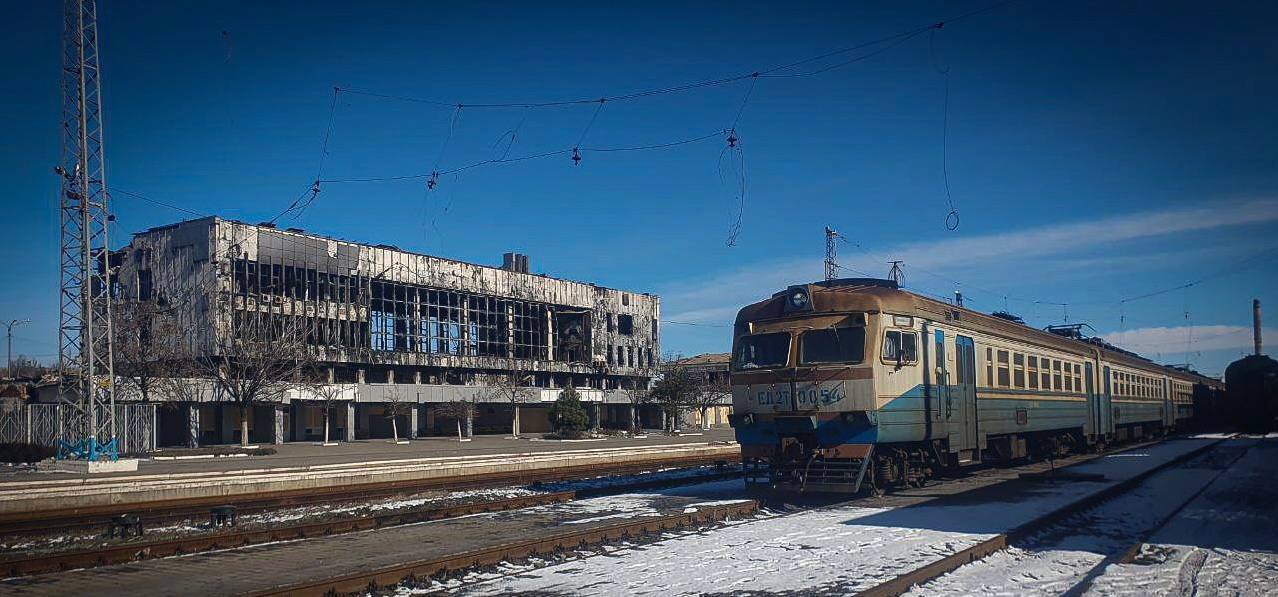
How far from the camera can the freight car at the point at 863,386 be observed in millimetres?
15188

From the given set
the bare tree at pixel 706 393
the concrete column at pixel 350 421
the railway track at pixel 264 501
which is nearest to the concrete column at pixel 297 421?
the concrete column at pixel 350 421

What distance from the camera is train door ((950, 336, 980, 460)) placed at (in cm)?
1750

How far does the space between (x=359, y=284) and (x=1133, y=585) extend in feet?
197

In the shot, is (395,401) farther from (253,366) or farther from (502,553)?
(502,553)

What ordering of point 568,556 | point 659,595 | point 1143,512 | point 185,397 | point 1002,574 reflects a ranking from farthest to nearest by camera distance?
1. point 185,397
2. point 1143,512
3. point 568,556
4. point 1002,574
5. point 659,595

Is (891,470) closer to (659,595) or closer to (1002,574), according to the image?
(1002,574)

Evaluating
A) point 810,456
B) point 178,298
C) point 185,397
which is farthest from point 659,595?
point 178,298

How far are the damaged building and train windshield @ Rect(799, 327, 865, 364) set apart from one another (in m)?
35.5

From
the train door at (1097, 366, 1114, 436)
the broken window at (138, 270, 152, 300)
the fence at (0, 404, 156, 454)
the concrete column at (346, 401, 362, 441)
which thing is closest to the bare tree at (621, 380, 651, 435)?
the concrete column at (346, 401, 362, 441)

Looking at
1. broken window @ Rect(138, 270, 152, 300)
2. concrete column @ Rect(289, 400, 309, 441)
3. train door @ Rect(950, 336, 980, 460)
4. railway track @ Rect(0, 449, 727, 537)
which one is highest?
broken window @ Rect(138, 270, 152, 300)

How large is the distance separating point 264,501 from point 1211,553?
15851 mm

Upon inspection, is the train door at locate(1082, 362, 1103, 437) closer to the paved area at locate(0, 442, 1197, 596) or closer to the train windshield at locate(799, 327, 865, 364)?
the paved area at locate(0, 442, 1197, 596)

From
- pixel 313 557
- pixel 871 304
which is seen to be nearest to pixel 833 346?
pixel 871 304

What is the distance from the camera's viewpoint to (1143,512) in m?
15.3
